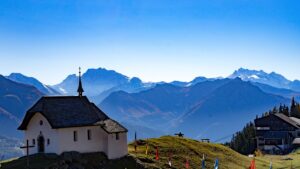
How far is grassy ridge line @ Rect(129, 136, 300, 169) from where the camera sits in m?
72.7

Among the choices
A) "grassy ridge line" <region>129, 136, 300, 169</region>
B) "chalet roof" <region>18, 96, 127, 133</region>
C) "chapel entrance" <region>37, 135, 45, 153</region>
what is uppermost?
"chalet roof" <region>18, 96, 127, 133</region>

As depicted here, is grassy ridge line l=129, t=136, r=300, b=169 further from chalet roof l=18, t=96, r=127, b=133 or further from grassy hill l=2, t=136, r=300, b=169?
chalet roof l=18, t=96, r=127, b=133

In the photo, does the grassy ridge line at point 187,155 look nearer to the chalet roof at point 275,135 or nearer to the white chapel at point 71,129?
the white chapel at point 71,129

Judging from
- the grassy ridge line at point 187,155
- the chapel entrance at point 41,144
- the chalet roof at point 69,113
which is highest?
the chalet roof at point 69,113

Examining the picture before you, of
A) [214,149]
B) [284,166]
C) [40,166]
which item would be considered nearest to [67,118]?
[40,166]

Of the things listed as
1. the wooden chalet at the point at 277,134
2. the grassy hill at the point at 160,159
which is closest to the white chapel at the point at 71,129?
the grassy hill at the point at 160,159

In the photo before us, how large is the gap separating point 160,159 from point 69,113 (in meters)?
17.1

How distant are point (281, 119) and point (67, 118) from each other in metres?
101

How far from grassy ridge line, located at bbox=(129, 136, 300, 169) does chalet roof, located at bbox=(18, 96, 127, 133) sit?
788 cm

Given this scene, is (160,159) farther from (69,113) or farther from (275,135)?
(275,135)

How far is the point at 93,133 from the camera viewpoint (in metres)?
66.4

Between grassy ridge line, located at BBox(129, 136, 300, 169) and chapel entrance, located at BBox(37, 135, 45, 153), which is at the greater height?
chapel entrance, located at BBox(37, 135, 45, 153)

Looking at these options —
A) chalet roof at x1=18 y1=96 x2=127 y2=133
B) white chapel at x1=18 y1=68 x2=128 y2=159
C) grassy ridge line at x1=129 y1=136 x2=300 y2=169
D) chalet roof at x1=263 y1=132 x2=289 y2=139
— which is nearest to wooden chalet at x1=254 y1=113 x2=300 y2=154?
chalet roof at x1=263 y1=132 x2=289 y2=139

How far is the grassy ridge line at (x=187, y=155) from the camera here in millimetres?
72688
